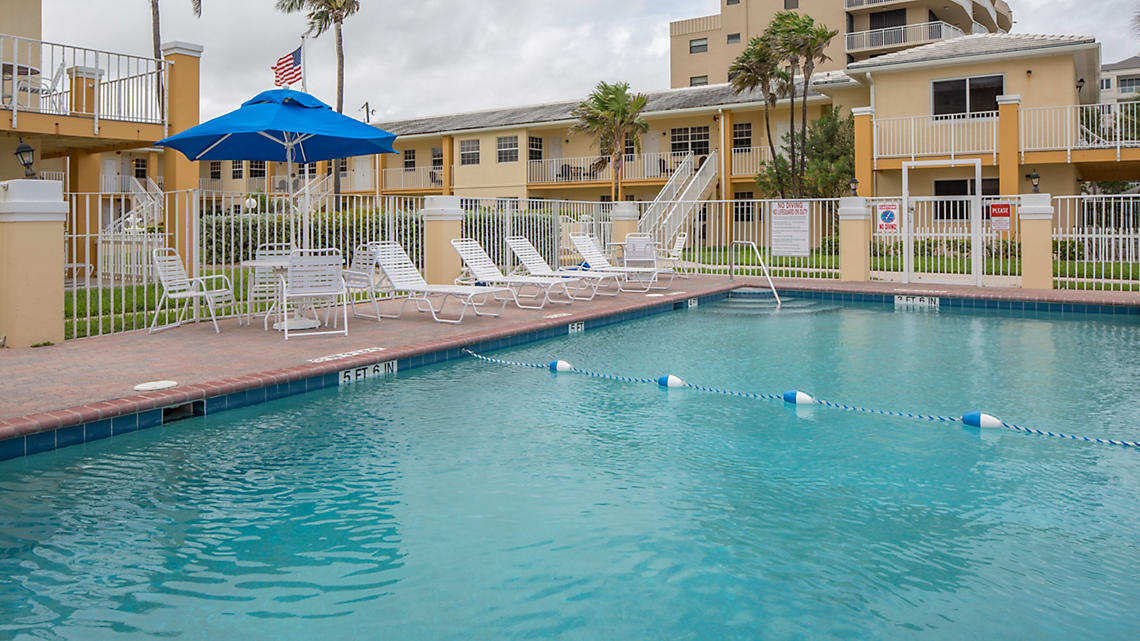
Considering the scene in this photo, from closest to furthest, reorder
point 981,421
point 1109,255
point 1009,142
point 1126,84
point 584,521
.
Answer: point 584,521, point 981,421, point 1109,255, point 1009,142, point 1126,84

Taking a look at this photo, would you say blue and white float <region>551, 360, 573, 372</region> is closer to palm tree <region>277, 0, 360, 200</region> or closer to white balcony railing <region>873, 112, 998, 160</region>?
white balcony railing <region>873, 112, 998, 160</region>

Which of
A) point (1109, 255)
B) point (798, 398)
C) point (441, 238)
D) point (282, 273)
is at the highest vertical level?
point (441, 238)

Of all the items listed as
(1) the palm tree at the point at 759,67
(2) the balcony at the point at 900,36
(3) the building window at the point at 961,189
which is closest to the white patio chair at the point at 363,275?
(1) the palm tree at the point at 759,67

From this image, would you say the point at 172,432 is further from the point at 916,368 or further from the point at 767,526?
the point at 916,368

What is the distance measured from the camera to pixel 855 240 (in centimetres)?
1684

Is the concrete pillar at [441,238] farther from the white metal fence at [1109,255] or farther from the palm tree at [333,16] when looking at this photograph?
the palm tree at [333,16]

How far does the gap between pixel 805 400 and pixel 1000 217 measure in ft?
34.5

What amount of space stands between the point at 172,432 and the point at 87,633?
3056 millimetres

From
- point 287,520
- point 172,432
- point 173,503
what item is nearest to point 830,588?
point 287,520

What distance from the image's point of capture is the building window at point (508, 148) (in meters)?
33.8

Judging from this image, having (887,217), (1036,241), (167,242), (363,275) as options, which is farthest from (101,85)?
(1036,241)

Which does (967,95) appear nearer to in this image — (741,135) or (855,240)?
(741,135)

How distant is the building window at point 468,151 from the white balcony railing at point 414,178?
1507 mm

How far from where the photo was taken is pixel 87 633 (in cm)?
301
